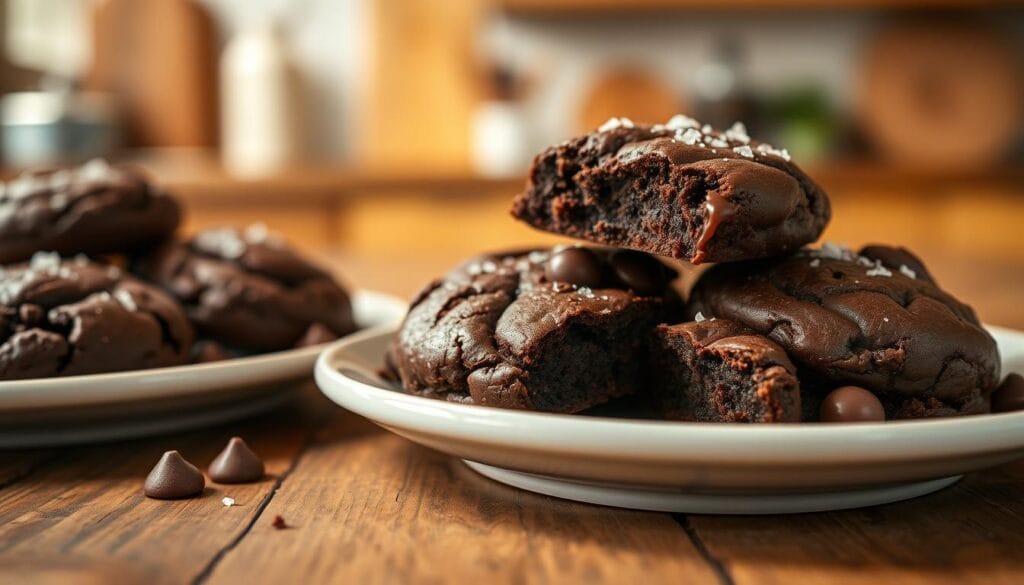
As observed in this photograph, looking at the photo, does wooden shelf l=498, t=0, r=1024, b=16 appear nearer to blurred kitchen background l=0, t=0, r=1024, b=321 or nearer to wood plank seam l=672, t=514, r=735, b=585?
blurred kitchen background l=0, t=0, r=1024, b=321

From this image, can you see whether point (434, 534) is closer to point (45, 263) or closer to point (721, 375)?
point (721, 375)

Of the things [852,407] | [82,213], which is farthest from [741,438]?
[82,213]

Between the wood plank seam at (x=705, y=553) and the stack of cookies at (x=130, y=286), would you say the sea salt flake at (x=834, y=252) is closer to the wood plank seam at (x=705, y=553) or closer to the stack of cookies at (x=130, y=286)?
the wood plank seam at (x=705, y=553)

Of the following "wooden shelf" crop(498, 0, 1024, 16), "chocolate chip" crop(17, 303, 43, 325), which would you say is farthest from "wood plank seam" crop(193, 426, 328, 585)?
"wooden shelf" crop(498, 0, 1024, 16)

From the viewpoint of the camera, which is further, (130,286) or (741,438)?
(130,286)

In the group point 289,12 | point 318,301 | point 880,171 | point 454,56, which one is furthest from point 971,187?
point 318,301

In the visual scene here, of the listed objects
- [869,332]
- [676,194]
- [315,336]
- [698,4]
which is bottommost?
[315,336]

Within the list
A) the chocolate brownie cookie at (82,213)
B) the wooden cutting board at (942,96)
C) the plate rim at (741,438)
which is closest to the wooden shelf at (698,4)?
the wooden cutting board at (942,96)
